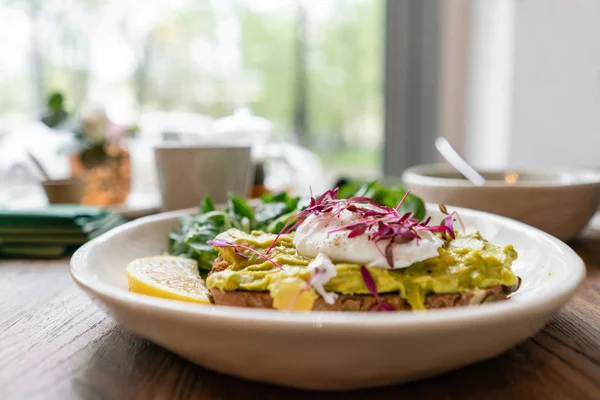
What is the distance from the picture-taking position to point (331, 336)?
459 mm

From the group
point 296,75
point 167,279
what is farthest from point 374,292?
point 296,75

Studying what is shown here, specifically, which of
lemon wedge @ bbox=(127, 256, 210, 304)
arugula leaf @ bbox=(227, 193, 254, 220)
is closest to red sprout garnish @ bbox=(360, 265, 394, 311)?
lemon wedge @ bbox=(127, 256, 210, 304)

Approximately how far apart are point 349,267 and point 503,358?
0.71 feet

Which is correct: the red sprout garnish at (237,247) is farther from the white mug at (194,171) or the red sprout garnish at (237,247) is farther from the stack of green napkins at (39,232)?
the white mug at (194,171)

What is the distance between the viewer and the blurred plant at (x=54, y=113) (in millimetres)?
1977

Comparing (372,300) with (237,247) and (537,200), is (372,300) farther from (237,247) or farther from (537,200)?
(537,200)

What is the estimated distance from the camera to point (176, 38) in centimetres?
375

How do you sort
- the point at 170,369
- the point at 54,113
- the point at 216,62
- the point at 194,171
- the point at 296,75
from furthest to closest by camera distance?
the point at 216,62, the point at 296,75, the point at 54,113, the point at 194,171, the point at 170,369

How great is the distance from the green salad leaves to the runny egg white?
0.30 metres

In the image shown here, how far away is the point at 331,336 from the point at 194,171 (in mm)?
1192

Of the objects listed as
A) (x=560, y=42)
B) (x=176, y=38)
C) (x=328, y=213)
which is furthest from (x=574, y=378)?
(x=176, y=38)

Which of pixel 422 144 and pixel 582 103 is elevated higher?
pixel 582 103

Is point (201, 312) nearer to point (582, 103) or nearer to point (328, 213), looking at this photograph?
point (328, 213)

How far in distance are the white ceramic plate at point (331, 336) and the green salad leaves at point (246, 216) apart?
0.48 metres
